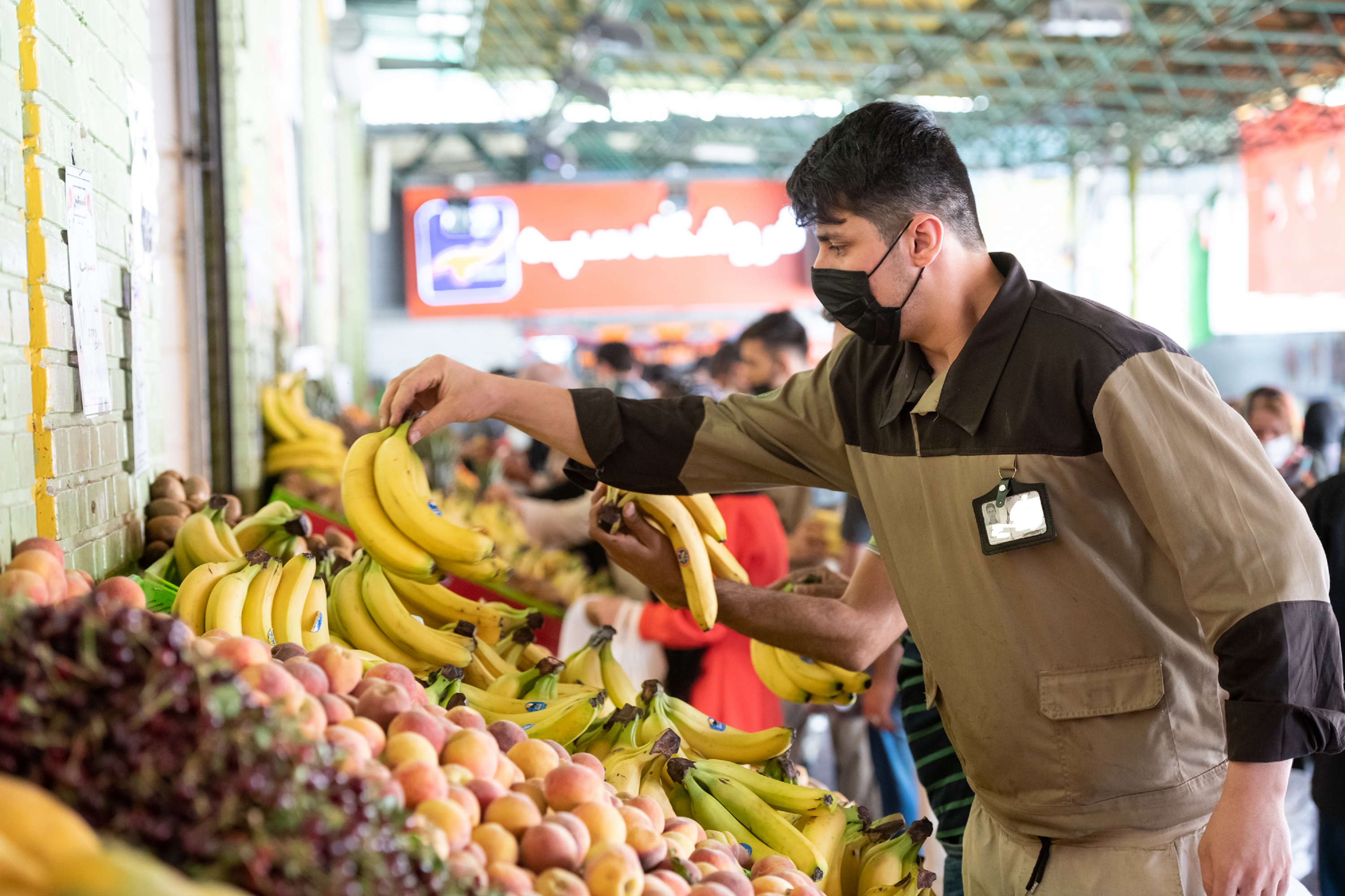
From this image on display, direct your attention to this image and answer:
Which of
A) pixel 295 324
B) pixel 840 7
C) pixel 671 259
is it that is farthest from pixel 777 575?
pixel 671 259

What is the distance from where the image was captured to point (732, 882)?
4.12 feet

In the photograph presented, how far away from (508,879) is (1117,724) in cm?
111

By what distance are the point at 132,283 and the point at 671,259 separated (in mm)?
10180

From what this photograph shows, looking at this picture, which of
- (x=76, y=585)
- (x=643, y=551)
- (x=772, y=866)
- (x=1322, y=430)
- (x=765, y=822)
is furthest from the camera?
(x=1322, y=430)

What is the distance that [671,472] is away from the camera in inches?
88.2

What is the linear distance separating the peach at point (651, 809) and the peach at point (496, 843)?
0.25 metres

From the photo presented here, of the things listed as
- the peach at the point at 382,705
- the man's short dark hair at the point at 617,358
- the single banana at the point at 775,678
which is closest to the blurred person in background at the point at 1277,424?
the man's short dark hair at the point at 617,358

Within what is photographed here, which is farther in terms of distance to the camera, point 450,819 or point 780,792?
point 780,792

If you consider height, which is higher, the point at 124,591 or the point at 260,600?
the point at 124,591

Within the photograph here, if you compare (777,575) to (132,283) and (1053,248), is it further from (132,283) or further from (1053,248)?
(1053,248)

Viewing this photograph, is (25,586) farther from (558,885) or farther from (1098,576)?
(1098,576)

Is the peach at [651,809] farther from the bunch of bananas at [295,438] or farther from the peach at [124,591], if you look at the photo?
the bunch of bananas at [295,438]

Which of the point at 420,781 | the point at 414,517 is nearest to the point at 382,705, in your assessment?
the point at 420,781

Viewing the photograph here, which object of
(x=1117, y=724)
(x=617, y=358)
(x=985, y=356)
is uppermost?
(x=617, y=358)
